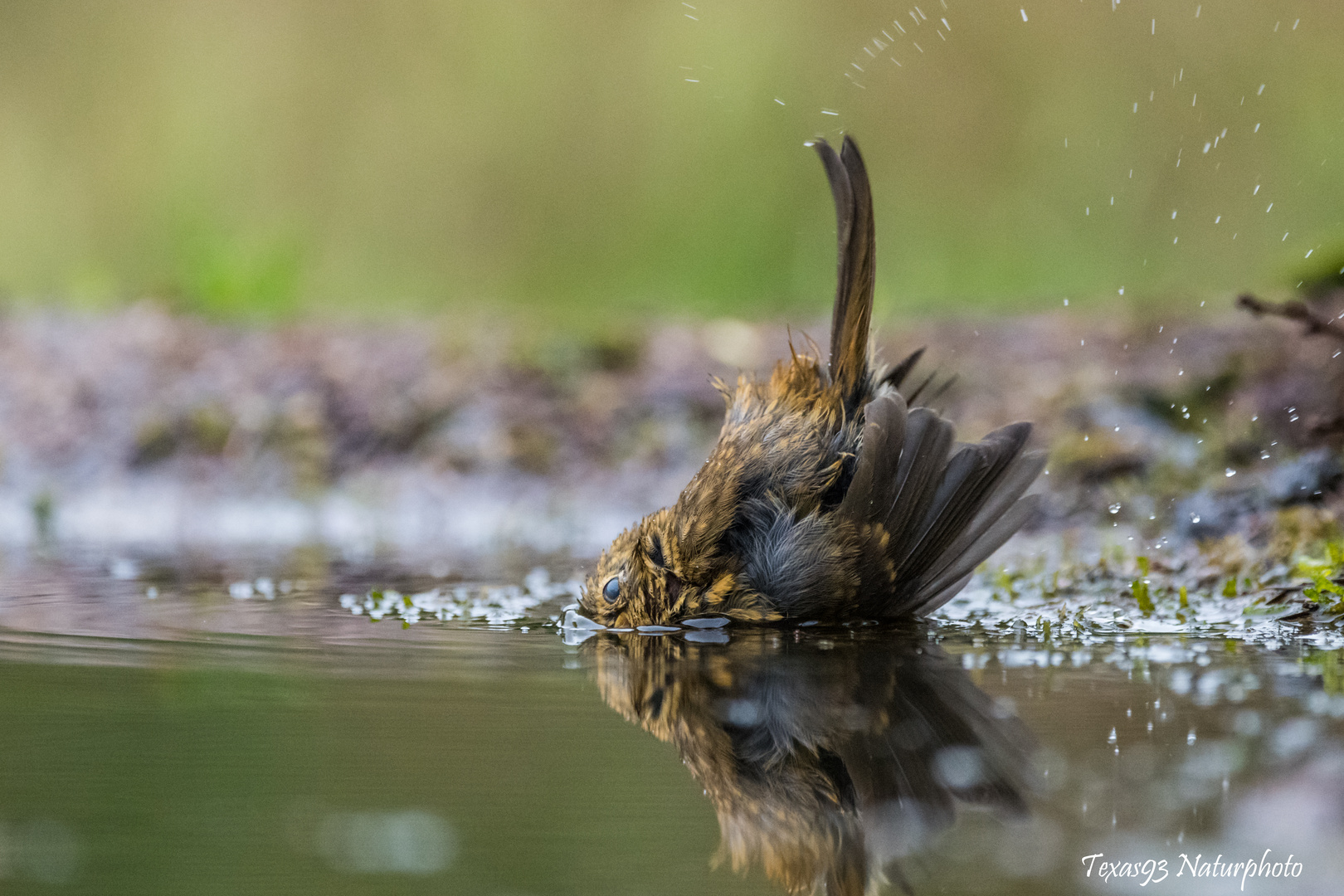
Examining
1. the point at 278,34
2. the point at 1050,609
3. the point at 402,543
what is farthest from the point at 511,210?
the point at 1050,609

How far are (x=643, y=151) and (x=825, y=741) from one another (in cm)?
781

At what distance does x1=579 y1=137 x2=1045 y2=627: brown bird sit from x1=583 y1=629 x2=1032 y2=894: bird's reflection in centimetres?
15

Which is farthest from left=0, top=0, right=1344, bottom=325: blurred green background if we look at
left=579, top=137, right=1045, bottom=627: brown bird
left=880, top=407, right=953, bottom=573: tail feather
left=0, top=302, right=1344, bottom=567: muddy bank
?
left=880, top=407, right=953, bottom=573: tail feather

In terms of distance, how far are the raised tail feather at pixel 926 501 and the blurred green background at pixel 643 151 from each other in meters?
4.10

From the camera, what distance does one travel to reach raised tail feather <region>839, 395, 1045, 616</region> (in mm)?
3100

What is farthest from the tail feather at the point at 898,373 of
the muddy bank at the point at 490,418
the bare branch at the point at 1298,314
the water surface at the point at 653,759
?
the muddy bank at the point at 490,418

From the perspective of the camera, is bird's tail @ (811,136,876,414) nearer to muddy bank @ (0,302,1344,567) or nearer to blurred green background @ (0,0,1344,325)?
muddy bank @ (0,302,1344,567)

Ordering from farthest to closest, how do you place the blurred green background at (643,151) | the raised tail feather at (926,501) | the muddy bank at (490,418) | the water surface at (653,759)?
the blurred green background at (643,151) → the muddy bank at (490,418) → the raised tail feather at (926,501) → the water surface at (653,759)

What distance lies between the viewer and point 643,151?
949cm

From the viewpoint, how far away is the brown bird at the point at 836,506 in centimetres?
312

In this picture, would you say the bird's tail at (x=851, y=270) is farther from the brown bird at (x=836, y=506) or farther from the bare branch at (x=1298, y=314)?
the bare branch at (x=1298, y=314)

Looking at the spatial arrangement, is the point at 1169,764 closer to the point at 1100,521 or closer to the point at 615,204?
the point at 1100,521

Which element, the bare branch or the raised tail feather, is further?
the bare branch

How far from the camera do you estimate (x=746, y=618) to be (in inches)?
126
